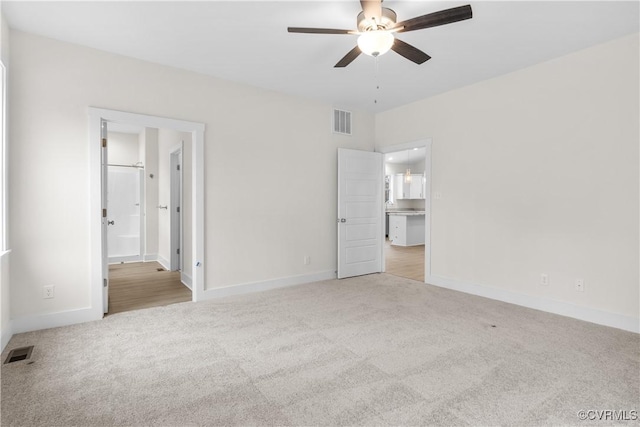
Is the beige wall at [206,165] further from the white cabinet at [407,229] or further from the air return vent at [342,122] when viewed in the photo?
the white cabinet at [407,229]

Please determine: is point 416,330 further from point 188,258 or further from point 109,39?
point 109,39

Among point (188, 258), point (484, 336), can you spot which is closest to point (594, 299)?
point (484, 336)

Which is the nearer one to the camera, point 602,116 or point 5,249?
point 5,249

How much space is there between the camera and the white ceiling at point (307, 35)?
2617mm

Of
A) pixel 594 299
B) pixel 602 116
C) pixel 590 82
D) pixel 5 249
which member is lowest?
pixel 594 299

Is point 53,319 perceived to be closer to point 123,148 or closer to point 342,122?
point 342,122

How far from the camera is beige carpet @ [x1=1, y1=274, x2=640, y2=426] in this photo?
187 cm

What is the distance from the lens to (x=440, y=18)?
2.16 m

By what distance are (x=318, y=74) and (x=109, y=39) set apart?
212 cm

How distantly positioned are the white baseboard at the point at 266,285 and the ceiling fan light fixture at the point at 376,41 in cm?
313

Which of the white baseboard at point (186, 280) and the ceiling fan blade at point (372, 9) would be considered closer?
the ceiling fan blade at point (372, 9)

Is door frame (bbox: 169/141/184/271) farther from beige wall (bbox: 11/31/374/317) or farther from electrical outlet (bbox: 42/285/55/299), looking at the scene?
electrical outlet (bbox: 42/285/55/299)

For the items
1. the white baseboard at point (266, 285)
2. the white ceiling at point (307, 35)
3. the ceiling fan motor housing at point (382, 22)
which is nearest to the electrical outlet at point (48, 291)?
the white baseboard at point (266, 285)

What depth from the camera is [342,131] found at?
526 cm
